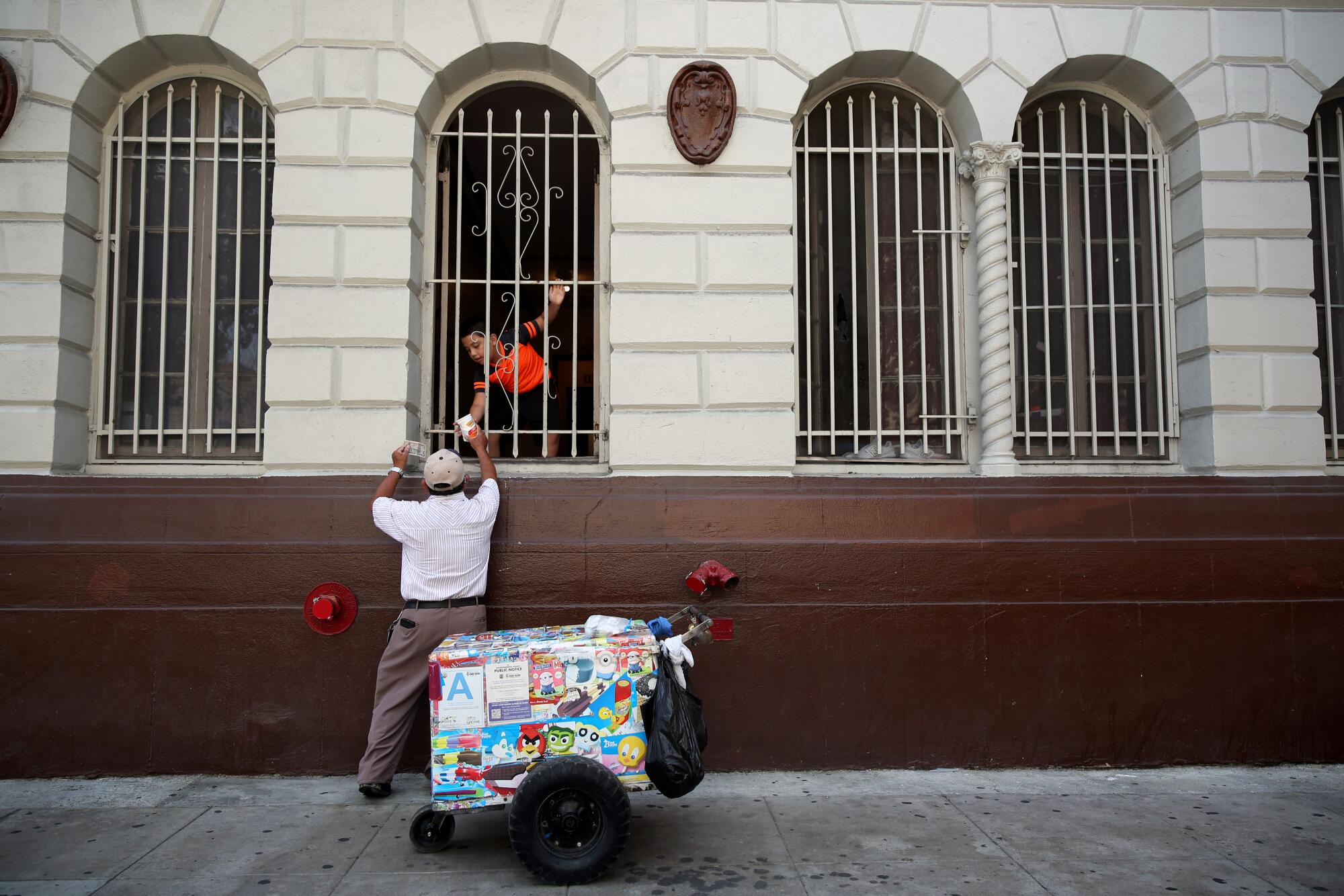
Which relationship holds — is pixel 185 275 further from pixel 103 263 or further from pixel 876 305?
pixel 876 305

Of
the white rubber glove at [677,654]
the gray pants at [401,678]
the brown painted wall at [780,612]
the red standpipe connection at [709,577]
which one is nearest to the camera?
the white rubber glove at [677,654]

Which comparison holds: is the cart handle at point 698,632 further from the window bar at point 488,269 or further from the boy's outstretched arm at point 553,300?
the boy's outstretched arm at point 553,300

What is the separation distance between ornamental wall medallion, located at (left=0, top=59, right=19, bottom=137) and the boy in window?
10.7 feet

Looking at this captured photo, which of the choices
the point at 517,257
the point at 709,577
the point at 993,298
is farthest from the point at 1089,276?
the point at 517,257

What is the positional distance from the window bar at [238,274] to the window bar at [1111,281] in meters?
6.26

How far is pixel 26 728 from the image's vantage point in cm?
583

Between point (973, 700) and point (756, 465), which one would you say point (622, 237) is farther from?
point (973, 700)

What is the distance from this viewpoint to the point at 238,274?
21.9 feet

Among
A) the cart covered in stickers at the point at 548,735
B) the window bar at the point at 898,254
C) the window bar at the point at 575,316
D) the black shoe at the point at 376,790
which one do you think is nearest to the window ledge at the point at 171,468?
the window bar at the point at 575,316

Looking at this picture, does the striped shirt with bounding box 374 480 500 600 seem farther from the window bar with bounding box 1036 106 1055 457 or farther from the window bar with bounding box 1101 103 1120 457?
the window bar with bounding box 1101 103 1120 457

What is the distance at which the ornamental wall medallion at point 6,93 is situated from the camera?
244 inches

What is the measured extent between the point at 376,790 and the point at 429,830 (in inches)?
34.7

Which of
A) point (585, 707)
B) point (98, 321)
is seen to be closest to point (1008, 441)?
point (585, 707)

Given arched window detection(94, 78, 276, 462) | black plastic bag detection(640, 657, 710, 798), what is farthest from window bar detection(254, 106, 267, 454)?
black plastic bag detection(640, 657, 710, 798)
